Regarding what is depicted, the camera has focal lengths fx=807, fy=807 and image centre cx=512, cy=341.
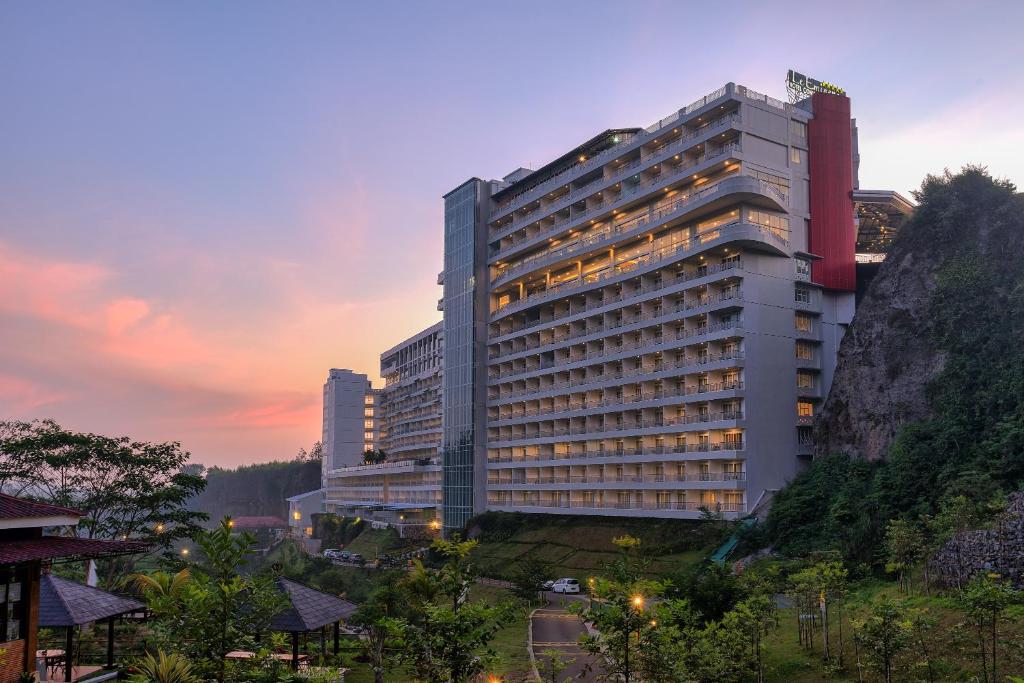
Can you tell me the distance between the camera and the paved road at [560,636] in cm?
3431

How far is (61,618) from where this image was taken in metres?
30.8

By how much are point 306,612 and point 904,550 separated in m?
27.0

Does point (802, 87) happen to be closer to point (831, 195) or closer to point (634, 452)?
point (831, 195)

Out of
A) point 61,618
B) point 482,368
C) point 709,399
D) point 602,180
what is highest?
point 602,180

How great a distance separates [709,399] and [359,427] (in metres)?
125

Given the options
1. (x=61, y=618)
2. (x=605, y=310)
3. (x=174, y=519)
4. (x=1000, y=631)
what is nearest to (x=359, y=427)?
(x=605, y=310)

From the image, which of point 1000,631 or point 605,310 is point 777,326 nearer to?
point 605,310

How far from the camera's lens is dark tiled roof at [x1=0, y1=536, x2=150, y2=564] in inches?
870

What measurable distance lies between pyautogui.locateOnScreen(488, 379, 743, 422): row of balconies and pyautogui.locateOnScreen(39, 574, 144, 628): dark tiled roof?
4933cm

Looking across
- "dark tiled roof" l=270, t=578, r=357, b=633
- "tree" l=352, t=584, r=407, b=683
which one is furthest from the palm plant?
"dark tiled roof" l=270, t=578, r=357, b=633

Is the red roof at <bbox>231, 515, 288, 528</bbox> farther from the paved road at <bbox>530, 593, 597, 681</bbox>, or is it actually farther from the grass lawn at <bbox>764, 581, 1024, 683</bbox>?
the grass lawn at <bbox>764, 581, 1024, 683</bbox>

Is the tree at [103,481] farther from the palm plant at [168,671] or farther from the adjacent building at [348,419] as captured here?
the adjacent building at [348,419]

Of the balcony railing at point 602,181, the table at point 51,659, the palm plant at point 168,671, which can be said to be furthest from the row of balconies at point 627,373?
the palm plant at point 168,671

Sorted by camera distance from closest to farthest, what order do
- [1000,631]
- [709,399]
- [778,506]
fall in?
[1000,631], [778,506], [709,399]
